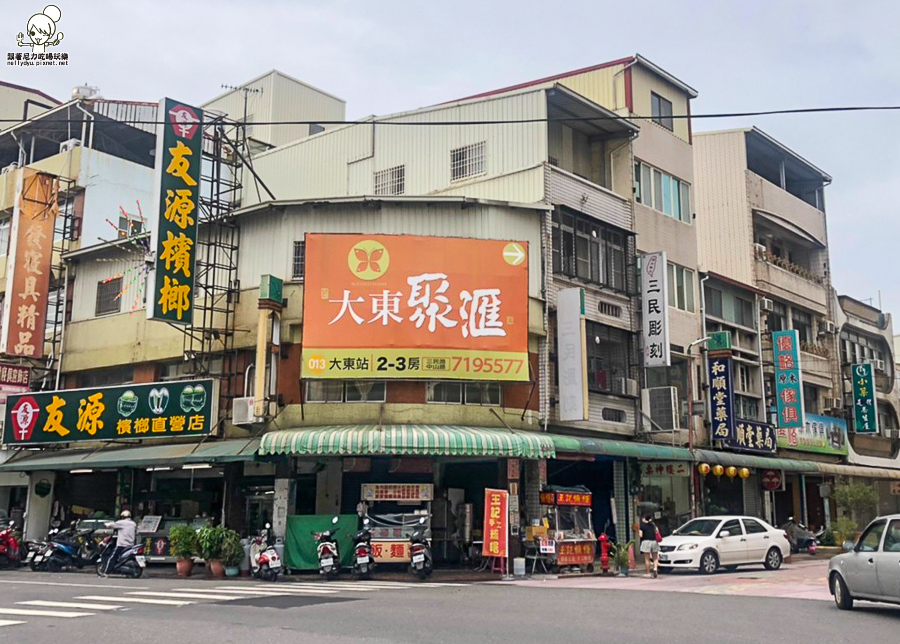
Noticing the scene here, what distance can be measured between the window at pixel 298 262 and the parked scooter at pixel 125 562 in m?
7.82

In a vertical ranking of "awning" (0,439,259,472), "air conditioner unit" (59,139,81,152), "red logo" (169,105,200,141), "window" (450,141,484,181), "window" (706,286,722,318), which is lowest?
"awning" (0,439,259,472)

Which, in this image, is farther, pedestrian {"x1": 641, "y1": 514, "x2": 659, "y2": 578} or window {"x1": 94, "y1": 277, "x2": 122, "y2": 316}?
window {"x1": 94, "y1": 277, "x2": 122, "y2": 316}

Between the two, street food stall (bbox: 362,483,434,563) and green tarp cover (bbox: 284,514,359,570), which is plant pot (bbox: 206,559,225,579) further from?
street food stall (bbox: 362,483,434,563)

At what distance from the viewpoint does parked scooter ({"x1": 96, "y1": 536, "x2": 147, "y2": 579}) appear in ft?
68.9

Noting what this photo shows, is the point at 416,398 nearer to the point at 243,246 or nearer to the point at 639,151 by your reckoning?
the point at 243,246

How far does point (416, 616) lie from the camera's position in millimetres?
12273

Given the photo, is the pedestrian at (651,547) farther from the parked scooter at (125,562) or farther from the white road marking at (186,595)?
the parked scooter at (125,562)

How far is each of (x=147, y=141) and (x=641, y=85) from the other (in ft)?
60.1

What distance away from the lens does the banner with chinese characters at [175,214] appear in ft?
74.6

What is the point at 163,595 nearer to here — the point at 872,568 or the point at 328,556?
the point at 328,556

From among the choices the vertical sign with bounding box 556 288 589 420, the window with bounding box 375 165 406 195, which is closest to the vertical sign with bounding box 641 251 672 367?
the vertical sign with bounding box 556 288 589 420

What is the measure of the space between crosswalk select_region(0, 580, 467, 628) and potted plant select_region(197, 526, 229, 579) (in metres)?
2.09

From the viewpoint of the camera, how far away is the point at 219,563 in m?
21.3

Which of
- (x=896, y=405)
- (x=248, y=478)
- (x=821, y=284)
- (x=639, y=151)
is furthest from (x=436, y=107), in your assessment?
(x=896, y=405)
